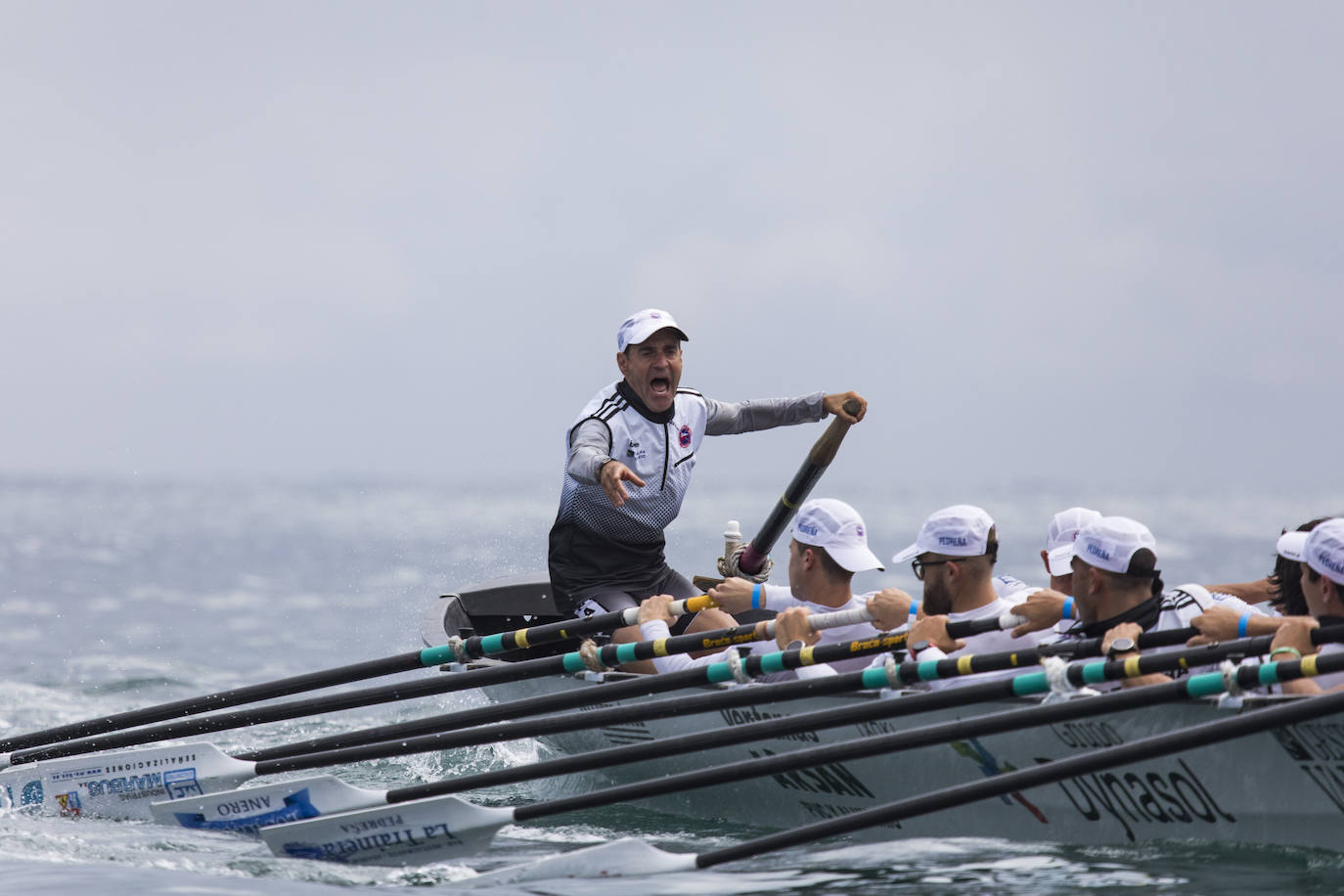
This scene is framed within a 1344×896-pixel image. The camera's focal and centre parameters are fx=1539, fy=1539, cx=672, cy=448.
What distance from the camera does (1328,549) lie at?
232 inches

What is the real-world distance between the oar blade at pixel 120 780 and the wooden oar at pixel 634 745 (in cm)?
32

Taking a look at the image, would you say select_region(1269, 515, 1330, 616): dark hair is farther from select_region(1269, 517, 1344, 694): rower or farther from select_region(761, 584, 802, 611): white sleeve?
select_region(761, 584, 802, 611): white sleeve

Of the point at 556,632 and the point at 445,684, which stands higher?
the point at 556,632

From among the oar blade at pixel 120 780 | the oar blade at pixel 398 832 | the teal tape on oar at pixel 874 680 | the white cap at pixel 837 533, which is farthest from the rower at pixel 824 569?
the oar blade at pixel 120 780

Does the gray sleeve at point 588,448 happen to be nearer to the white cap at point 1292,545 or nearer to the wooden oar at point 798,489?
the wooden oar at point 798,489

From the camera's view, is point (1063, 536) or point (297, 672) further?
point (297, 672)

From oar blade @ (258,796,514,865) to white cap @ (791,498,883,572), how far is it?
199 centimetres

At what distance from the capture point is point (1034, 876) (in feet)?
21.0

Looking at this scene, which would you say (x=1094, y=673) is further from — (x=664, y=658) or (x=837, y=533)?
(x=664, y=658)

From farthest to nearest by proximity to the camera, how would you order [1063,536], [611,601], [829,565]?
[611,601], [1063,536], [829,565]

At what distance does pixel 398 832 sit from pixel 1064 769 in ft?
10.2

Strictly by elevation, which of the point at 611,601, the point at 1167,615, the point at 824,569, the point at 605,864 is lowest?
the point at 605,864

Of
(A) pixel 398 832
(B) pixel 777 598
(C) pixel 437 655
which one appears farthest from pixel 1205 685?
(C) pixel 437 655

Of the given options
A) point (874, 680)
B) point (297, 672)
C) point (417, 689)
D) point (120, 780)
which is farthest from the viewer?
point (297, 672)
